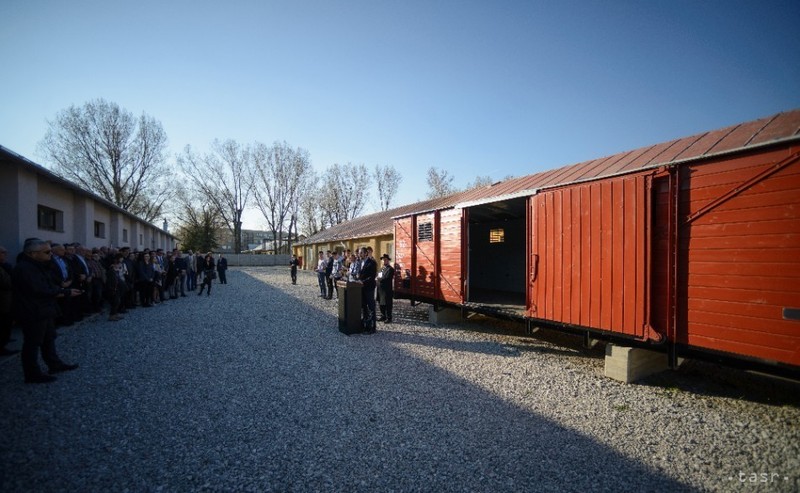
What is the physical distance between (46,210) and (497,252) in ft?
46.9

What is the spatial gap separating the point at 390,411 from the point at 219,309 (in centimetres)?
938

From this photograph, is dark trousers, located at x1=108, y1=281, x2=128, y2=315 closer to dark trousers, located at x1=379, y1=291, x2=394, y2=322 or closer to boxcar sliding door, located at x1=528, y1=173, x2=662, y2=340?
dark trousers, located at x1=379, y1=291, x2=394, y2=322

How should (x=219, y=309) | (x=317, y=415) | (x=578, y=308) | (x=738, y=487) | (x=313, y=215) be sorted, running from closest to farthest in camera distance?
(x=738, y=487), (x=317, y=415), (x=578, y=308), (x=219, y=309), (x=313, y=215)

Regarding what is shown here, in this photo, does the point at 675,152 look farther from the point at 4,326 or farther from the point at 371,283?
the point at 4,326

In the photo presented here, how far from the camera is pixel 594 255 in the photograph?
5.36 meters

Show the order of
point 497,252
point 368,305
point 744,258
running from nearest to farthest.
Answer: point 744,258, point 368,305, point 497,252

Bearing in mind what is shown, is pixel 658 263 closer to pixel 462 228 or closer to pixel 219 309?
pixel 462 228

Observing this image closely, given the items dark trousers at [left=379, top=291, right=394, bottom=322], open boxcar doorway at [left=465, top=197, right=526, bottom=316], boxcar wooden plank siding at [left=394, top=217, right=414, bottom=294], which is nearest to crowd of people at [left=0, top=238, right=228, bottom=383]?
dark trousers at [left=379, top=291, right=394, bottom=322]

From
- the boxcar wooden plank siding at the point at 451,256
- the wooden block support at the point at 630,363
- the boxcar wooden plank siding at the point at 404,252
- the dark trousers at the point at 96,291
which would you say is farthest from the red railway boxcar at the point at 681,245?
the dark trousers at the point at 96,291

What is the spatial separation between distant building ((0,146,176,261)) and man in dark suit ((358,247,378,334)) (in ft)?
24.2

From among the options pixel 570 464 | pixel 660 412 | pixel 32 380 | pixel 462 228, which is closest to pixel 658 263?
pixel 660 412

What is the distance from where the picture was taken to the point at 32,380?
461 cm

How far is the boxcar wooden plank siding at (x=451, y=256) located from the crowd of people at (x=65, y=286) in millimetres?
7189

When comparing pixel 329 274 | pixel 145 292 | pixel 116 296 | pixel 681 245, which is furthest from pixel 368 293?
pixel 145 292
